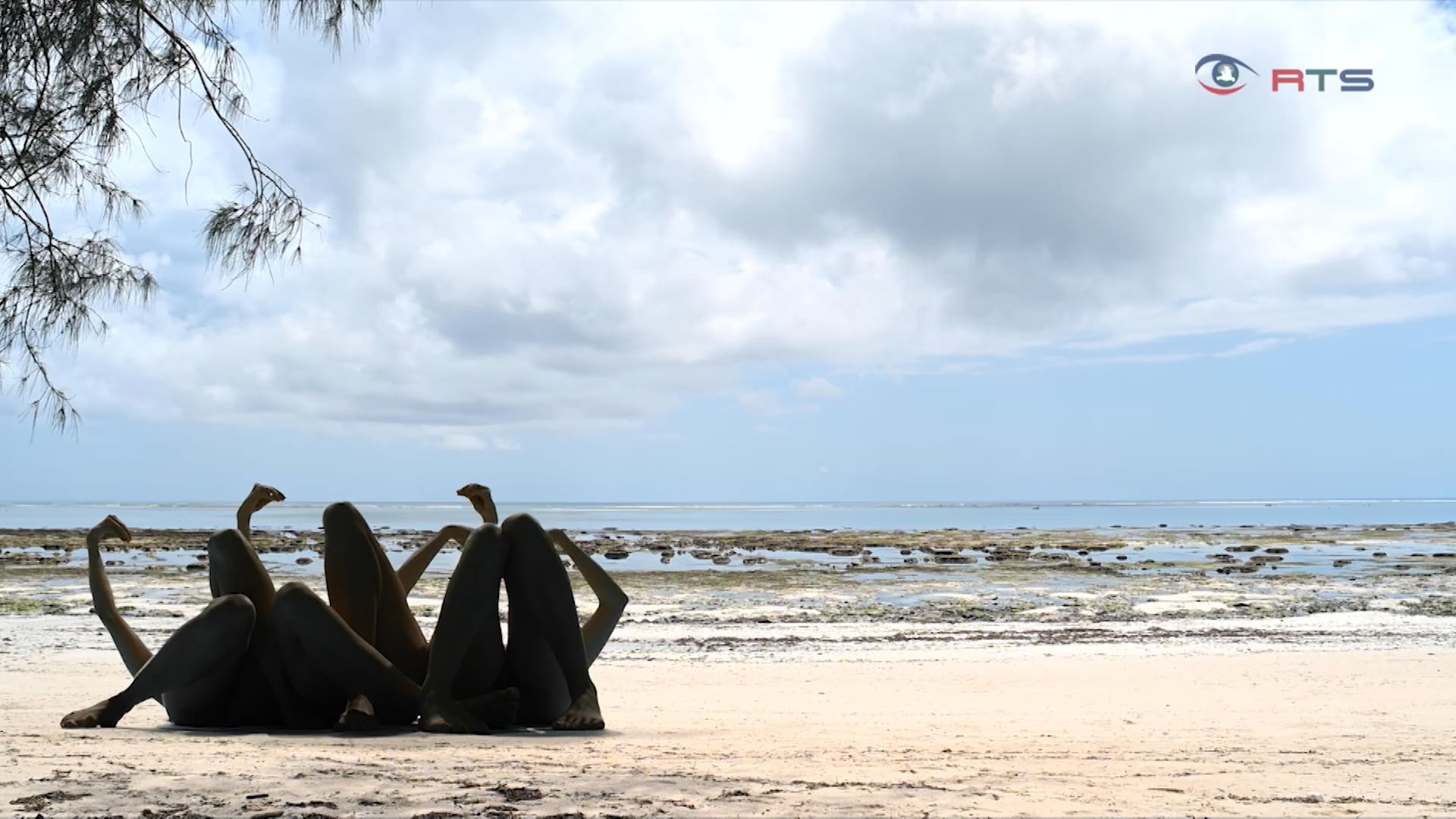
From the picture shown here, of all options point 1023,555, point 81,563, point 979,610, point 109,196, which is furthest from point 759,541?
point 109,196

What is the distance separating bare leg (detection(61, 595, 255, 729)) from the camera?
18.2 ft

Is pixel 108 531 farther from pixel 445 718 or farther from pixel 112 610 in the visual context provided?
pixel 445 718

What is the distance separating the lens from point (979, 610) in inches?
786

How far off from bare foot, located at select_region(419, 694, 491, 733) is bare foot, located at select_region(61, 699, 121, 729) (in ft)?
5.17

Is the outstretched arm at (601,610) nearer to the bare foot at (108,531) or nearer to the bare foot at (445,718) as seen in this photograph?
the bare foot at (445,718)

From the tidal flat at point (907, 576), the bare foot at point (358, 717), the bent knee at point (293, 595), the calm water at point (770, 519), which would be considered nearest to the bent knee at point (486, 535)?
the bent knee at point (293, 595)

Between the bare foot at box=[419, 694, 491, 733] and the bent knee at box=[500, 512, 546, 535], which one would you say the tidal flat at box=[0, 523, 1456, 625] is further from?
the bent knee at box=[500, 512, 546, 535]

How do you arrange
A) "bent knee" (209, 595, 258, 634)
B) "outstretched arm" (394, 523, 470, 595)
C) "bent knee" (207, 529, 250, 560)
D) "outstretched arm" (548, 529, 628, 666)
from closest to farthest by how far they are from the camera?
"bent knee" (209, 595, 258, 634), "bent knee" (207, 529, 250, 560), "outstretched arm" (548, 529, 628, 666), "outstretched arm" (394, 523, 470, 595)

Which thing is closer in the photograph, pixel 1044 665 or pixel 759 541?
pixel 1044 665

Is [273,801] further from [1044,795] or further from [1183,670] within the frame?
[1183,670]

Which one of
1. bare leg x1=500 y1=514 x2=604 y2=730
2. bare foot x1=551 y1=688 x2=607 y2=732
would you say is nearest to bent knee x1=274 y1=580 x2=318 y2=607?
bare leg x1=500 y1=514 x2=604 y2=730

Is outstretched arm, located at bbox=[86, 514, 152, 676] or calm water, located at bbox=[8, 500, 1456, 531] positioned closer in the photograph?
outstretched arm, located at bbox=[86, 514, 152, 676]

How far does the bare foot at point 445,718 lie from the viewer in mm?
5676

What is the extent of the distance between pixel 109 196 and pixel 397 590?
142 inches
